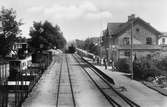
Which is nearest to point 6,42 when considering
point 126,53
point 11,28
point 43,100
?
point 11,28

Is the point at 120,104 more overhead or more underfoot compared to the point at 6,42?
more underfoot

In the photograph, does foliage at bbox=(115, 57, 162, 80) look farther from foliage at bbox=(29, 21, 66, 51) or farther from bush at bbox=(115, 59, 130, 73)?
foliage at bbox=(29, 21, 66, 51)

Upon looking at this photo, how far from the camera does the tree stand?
7662 cm

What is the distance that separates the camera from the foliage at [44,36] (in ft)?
355

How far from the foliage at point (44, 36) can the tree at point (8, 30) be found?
59.6 ft

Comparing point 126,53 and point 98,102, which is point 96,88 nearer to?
point 98,102

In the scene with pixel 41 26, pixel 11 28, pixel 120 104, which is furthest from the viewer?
pixel 41 26

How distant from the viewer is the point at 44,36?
113000 mm

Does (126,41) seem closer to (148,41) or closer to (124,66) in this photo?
(148,41)

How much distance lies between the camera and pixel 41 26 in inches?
4589

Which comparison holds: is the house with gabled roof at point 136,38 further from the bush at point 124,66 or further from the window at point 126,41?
the bush at point 124,66

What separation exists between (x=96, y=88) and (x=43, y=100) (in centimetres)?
823

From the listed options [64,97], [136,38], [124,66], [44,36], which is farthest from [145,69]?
[44,36]

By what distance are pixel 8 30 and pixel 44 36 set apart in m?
28.8
